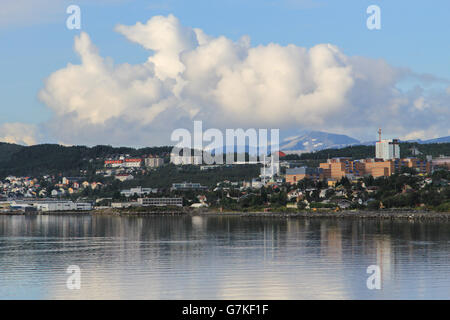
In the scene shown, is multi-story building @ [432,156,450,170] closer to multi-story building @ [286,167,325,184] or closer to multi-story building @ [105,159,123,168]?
multi-story building @ [286,167,325,184]

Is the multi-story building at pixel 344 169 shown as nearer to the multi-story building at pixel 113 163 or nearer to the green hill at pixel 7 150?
the multi-story building at pixel 113 163

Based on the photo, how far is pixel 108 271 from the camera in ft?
73.2

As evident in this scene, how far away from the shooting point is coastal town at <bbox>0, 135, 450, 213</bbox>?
8119 centimetres

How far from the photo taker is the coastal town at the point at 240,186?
81.2 metres

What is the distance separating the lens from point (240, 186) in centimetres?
11938

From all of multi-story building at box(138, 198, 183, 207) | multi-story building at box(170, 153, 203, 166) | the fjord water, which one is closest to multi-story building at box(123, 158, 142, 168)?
multi-story building at box(170, 153, 203, 166)

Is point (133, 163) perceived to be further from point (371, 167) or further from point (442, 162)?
point (442, 162)

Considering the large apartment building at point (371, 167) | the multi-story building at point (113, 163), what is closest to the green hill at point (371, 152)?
the large apartment building at point (371, 167)

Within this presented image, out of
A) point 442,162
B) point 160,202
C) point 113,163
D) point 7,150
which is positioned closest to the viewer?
point 160,202

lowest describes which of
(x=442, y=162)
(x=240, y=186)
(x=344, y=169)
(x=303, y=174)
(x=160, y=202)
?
(x=160, y=202)

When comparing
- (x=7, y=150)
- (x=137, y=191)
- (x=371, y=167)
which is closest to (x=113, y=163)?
(x=7, y=150)

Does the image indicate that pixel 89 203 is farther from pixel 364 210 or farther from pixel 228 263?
pixel 228 263
